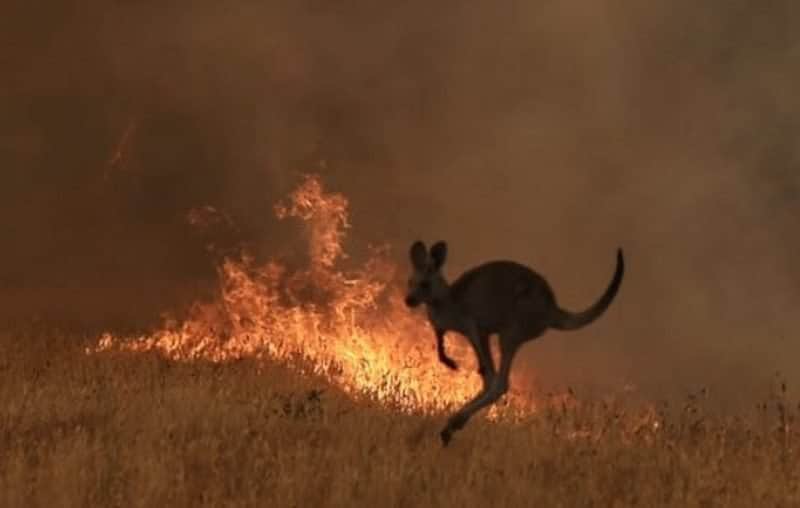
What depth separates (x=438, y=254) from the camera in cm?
1057

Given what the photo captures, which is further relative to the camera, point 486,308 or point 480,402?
point 486,308

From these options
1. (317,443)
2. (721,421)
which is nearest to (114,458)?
(317,443)

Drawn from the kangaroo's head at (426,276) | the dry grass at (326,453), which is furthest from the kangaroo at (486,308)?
the dry grass at (326,453)

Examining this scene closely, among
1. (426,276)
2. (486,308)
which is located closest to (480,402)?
(486,308)

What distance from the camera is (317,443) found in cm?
1039

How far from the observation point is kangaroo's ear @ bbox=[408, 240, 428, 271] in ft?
34.5

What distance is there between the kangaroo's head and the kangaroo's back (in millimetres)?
160

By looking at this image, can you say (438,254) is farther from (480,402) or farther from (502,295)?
(480,402)

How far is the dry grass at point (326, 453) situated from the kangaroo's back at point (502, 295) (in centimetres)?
106

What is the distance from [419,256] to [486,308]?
2.31 feet

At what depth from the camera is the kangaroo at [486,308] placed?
34.3 ft

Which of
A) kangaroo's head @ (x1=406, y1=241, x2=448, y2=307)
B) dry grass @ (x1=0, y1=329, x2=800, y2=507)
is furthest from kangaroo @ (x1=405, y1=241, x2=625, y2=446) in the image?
dry grass @ (x1=0, y1=329, x2=800, y2=507)

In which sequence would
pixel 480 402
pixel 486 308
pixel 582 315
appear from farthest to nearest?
pixel 582 315, pixel 486 308, pixel 480 402

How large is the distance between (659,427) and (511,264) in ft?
7.41
